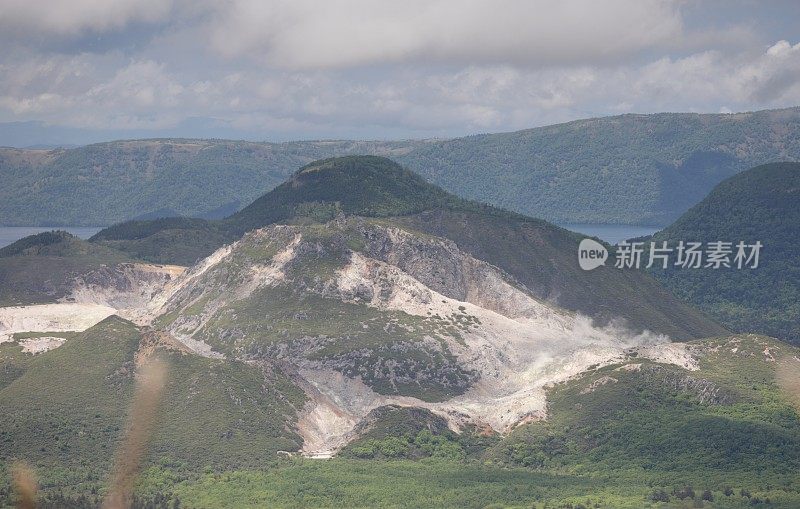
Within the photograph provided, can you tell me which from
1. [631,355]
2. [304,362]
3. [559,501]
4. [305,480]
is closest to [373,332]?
[304,362]

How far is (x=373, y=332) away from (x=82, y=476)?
59.0 metres

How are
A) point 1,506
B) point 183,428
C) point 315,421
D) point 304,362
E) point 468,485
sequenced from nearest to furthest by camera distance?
point 1,506 → point 468,485 → point 183,428 → point 315,421 → point 304,362

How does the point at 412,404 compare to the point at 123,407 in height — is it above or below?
below

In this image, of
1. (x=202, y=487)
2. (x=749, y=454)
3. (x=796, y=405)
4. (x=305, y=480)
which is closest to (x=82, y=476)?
(x=202, y=487)

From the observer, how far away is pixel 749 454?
152375 millimetres

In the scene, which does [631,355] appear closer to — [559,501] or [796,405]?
A: [796,405]

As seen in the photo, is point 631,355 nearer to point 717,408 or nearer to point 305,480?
point 717,408

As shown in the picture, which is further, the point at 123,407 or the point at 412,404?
the point at 412,404

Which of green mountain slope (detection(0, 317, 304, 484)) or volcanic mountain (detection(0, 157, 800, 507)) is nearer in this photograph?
volcanic mountain (detection(0, 157, 800, 507))

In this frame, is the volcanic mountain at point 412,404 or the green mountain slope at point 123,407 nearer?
the volcanic mountain at point 412,404

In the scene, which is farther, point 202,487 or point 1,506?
point 202,487

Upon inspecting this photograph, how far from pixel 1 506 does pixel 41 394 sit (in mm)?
40465

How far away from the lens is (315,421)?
18038cm

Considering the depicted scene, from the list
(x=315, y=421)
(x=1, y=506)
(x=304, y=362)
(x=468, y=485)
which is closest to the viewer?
(x=1, y=506)
